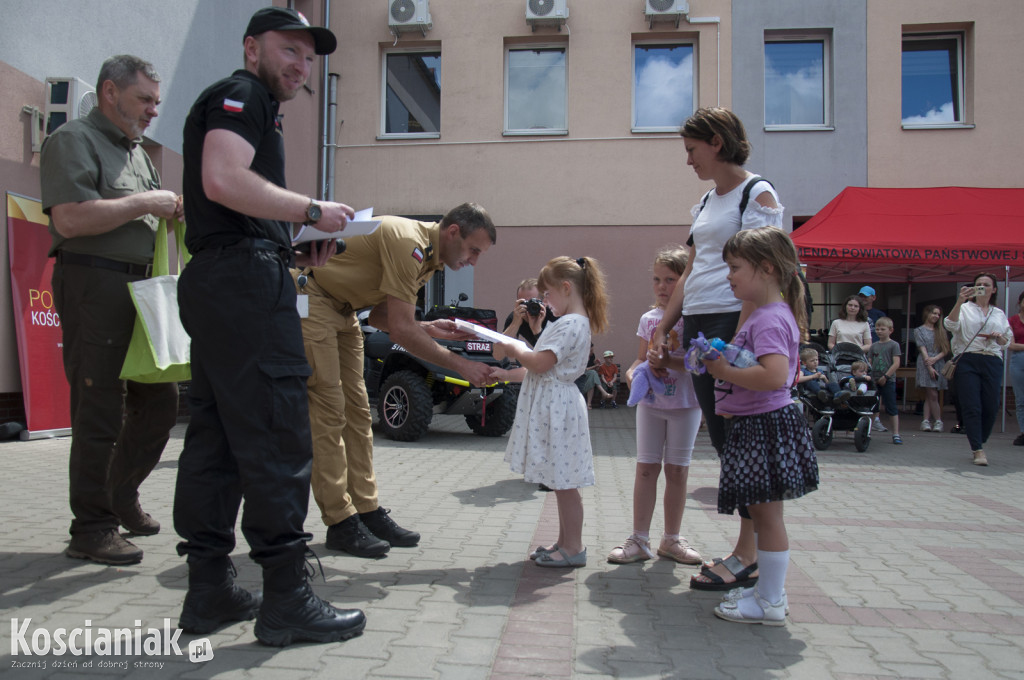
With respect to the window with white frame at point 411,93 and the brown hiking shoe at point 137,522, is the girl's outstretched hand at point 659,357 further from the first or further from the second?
the window with white frame at point 411,93

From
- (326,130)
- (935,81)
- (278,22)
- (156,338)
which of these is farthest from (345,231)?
(935,81)

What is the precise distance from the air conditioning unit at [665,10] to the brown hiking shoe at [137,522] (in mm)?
12213

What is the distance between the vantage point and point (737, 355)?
268 cm

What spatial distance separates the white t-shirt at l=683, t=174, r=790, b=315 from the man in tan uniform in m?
0.90

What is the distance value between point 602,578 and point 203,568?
1617mm

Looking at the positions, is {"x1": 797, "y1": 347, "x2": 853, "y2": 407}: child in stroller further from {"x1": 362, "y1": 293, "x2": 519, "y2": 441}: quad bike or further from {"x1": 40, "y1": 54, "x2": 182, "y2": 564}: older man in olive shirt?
{"x1": 40, "y1": 54, "x2": 182, "y2": 564}: older man in olive shirt

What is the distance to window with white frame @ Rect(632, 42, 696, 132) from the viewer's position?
13734mm

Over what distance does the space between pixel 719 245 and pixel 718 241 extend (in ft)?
0.06

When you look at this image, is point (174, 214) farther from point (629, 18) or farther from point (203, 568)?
point (629, 18)

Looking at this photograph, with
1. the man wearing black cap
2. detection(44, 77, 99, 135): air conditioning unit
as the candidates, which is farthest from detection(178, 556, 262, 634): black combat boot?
detection(44, 77, 99, 135): air conditioning unit

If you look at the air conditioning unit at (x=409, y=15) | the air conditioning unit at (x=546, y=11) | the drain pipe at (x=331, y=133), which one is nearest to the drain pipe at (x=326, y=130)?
the drain pipe at (x=331, y=133)

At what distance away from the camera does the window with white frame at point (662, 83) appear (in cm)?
1373

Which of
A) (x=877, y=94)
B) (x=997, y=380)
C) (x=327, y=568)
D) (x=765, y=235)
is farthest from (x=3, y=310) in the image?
(x=877, y=94)

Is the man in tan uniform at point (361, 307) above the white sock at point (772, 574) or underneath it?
above
